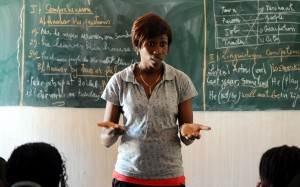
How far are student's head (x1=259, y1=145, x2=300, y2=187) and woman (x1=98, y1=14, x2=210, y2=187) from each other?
42cm

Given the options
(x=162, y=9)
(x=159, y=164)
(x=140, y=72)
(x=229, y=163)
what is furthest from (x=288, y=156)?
(x=162, y=9)

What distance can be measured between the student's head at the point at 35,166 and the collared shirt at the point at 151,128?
484 millimetres

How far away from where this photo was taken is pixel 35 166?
4.33 feet

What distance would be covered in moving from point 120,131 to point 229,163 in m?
1.37

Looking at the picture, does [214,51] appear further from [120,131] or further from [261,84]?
[120,131]

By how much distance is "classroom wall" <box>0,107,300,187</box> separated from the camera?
9.25ft

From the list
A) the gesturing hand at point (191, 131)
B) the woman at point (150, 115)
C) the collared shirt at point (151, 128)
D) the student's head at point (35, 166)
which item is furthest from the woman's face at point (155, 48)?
the student's head at point (35, 166)

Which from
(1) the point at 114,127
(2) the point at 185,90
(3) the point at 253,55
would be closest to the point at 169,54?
(3) the point at 253,55

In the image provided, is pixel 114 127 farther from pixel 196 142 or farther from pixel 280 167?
pixel 196 142

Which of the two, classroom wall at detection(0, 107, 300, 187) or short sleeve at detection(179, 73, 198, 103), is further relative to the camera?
classroom wall at detection(0, 107, 300, 187)

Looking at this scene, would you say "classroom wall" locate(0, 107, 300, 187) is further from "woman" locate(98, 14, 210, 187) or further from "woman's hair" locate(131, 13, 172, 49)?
"woman's hair" locate(131, 13, 172, 49)

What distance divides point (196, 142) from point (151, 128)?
3.81 ft

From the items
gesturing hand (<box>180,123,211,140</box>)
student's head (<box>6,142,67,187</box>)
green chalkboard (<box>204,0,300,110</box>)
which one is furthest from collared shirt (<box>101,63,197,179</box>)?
green chalkboard (<box>204,0,300,110</box>)

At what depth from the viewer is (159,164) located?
1779 millimetres
